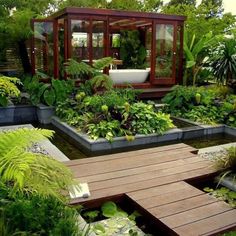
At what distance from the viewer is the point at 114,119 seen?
6051mm

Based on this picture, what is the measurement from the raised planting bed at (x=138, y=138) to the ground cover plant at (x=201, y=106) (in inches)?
12.6

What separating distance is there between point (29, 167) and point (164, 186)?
1.72 metres

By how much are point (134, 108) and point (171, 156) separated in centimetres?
188

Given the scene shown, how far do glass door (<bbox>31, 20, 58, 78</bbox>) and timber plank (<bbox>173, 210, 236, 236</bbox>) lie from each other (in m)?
6.91

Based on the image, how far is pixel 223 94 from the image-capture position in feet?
26.9

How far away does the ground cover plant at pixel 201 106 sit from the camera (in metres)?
6.91

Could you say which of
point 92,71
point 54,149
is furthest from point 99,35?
point 54,149

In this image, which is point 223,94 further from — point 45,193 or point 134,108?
point 45,193

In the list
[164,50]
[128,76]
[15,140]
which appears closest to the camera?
[15,140]

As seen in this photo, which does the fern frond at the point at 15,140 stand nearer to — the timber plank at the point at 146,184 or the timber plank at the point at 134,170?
the timber plank at the point at 146,184

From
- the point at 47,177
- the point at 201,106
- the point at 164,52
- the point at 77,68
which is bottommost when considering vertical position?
the point at 201,106

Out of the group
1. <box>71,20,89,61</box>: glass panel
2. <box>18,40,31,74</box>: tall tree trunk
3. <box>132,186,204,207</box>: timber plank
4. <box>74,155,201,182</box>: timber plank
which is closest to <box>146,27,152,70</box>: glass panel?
<box>71,20,89,61</box>: glass panel

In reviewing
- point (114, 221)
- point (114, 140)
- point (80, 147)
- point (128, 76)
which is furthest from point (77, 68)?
point (114, 221)

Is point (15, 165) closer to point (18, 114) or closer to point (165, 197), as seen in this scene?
point (165, 197)
